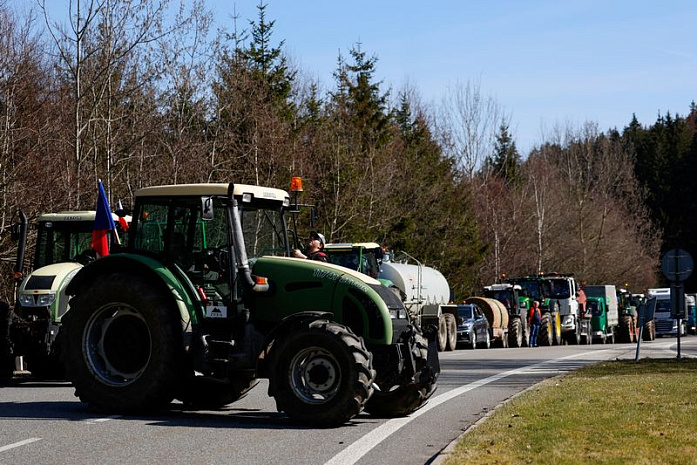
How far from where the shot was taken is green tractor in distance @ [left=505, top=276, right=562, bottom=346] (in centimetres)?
4462

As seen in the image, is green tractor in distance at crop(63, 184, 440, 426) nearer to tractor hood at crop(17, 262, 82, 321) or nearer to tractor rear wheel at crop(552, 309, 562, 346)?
tractor hood at crop(17, 262, 82, 321)

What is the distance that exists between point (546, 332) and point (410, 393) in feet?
106

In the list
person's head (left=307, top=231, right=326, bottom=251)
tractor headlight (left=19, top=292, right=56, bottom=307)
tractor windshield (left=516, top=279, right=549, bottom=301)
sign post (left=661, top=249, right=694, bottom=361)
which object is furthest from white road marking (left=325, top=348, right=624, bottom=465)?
tractor windshield (left=516, top=279, right=549, bottom=301)

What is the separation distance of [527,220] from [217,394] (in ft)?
200

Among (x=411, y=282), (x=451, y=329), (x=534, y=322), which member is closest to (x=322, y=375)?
(x=411, y=282)

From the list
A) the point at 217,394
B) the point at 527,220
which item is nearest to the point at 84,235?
the point at 217,394

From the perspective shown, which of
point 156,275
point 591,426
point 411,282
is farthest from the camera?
point 411,282

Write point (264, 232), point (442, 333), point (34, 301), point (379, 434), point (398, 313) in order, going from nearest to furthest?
point (379, 434)
point (398, 313)
point (264, 232)
point (34, 301)
point (442, 333)

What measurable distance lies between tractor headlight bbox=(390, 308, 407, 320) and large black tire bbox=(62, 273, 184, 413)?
7.93 ft

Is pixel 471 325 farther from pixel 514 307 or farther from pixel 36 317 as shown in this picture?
pixel 36 317

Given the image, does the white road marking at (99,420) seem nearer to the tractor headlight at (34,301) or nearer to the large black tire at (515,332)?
the tractor headlight at (34,301)

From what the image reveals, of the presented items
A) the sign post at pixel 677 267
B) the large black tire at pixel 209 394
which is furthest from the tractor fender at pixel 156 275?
the sign post at pixel 677 267

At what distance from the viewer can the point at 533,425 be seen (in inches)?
480

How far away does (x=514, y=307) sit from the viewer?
1735 inches
